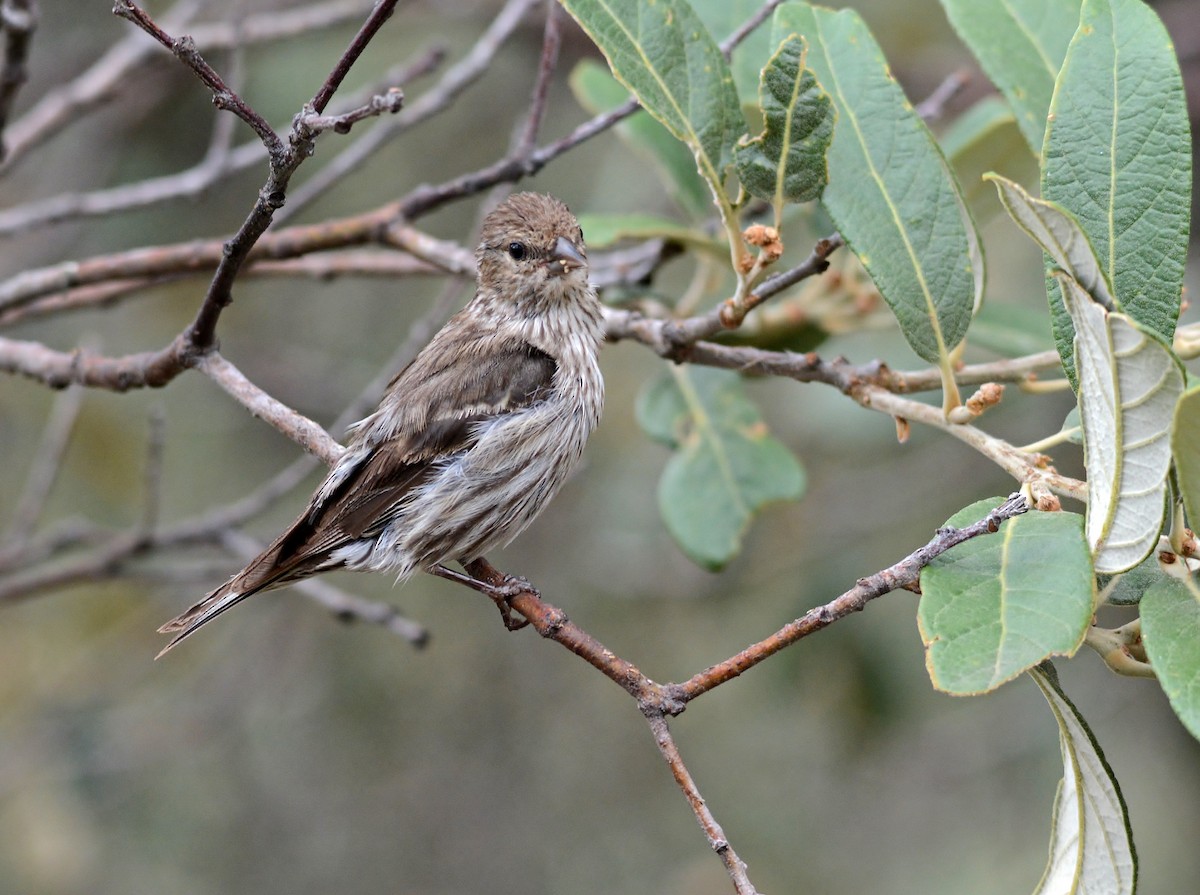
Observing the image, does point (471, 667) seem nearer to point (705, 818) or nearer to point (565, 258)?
point (565, 258)

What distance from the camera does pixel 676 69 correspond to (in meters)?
2.38

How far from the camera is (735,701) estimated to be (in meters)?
6.05

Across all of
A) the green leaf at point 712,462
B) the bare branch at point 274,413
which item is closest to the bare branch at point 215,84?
the bare branch at point 274,413

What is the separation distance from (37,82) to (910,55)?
402 cm

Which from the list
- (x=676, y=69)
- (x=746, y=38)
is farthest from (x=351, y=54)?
(x=746, y=38)

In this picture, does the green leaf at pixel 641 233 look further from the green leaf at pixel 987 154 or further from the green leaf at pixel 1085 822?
the green leaf at pixel 1085 822

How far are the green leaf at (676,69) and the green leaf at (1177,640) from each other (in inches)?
43.6

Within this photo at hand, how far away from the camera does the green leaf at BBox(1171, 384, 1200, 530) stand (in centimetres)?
157

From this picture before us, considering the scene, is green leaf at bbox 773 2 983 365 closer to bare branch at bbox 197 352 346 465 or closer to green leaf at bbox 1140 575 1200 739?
green leaf at bbox 1140 575 1200 739

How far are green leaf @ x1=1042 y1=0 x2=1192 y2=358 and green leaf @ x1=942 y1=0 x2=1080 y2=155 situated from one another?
1.82 ft

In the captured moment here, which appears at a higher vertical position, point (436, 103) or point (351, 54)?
point (436, 103)

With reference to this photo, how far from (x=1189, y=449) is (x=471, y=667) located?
16.1 ft

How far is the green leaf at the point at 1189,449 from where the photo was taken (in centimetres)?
157

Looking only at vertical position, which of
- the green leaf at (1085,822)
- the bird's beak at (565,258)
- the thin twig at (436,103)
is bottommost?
the green leaf at (1085,822)
